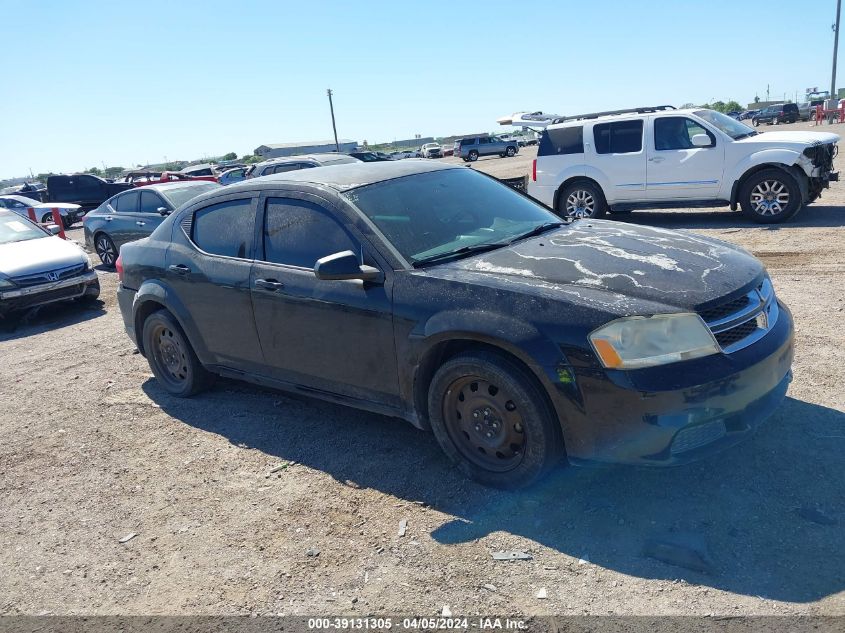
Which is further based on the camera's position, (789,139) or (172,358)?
(789,139)

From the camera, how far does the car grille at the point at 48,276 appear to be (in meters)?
8.70

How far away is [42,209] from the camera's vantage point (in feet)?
68.7

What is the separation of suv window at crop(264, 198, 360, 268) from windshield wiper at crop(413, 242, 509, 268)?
0.43 m

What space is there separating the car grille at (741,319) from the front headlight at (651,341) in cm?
10

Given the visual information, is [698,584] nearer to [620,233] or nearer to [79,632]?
[620,233]

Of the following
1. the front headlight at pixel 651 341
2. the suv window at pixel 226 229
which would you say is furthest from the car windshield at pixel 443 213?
the front headlight at pixel 651 341

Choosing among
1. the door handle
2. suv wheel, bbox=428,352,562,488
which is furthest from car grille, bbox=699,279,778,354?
the door handle

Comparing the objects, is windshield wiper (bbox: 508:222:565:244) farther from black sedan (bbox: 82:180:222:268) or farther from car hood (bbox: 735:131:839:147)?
black sedan (bbox: 82:180:222:268)

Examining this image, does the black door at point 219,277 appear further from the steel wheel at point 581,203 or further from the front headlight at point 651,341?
the steel wheel at point 581,203

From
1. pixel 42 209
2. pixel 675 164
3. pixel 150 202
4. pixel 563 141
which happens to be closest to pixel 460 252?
pixel 675 164

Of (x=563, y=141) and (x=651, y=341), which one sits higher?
(x=563, y=141)

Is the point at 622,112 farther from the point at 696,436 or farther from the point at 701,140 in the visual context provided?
the point at 696,436

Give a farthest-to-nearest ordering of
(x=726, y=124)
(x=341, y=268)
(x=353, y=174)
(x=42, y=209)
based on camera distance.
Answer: (x=42, y=209), (x=726, y=124), (x=353, y=174), (x=341, y=268)

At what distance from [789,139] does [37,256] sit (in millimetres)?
11088
